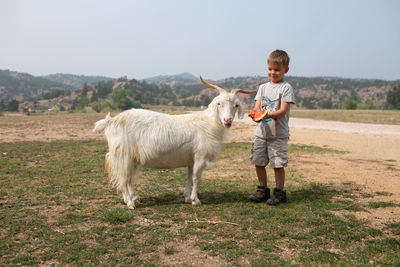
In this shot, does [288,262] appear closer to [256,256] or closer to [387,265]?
[256,256]

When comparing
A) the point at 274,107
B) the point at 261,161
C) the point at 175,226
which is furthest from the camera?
the point at 261,161

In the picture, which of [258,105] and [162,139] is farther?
[258,105]

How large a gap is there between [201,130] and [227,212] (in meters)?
1.64

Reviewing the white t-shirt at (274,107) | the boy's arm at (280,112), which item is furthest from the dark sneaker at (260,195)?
the boy's arm at (280,112)

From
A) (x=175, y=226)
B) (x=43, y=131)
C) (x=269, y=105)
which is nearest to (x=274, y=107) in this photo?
(x=269, y=105)

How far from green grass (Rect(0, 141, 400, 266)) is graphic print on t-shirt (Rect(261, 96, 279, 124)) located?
1823 mm

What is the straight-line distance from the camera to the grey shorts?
6020mm

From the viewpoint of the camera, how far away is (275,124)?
6055mm

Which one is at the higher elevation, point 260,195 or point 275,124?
point 275,124

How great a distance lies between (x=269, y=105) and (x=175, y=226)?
284cm

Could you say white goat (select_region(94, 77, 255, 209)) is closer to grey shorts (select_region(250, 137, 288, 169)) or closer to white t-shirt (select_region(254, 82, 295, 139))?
white t-shirt (select_region(254, 82, 295, 139))

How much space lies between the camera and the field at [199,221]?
3953mm

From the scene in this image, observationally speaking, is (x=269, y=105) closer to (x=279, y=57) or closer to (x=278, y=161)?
(x=279, y=57)

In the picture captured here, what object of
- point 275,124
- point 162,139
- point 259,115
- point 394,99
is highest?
point 259,115
